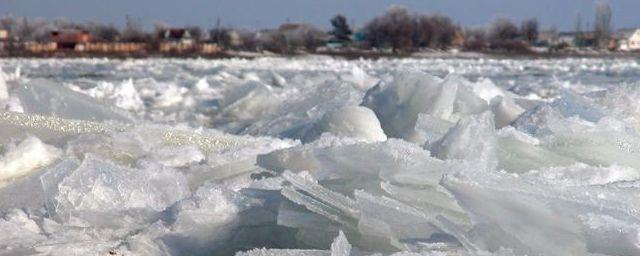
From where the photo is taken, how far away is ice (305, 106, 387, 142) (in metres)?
3.34

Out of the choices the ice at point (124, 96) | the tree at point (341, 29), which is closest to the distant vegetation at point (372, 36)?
the tree at point (341, 29)

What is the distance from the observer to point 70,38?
4856 cm

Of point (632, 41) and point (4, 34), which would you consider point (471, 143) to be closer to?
point (4, 34)

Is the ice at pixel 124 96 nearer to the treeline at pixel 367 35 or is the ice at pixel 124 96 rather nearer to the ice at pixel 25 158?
the ice at pixel 25 158

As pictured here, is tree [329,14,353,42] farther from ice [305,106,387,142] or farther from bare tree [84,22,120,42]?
ice [305,106,387,142]

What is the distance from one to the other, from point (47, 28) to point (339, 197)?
58.7 metres

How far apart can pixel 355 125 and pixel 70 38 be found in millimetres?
47125

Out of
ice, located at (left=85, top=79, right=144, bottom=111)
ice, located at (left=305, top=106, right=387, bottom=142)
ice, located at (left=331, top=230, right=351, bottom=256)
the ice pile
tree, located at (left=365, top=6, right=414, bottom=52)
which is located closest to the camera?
ice, located at (left=331, top=230, right=351, bottom=256)

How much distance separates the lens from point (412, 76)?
395 centimetres

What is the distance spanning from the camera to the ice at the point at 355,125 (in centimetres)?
334

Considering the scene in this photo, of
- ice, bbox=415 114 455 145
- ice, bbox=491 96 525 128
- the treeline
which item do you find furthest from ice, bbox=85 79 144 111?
the treeline

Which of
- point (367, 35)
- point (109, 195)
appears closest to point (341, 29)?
Result: point (367, 35)

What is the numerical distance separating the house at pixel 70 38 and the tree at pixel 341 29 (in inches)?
513

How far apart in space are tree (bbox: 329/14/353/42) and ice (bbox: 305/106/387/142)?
49247 mm
